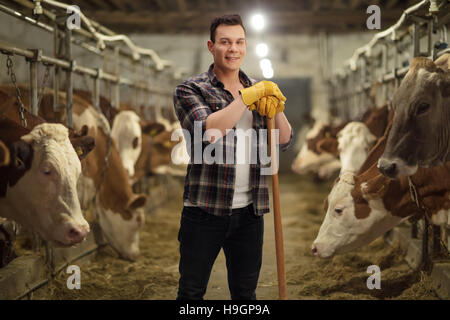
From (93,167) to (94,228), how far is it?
30.4 inches

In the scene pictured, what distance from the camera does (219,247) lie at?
6.75 ft

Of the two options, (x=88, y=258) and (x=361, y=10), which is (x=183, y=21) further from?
(x=88, y=258)

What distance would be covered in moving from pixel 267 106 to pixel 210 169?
34 centimetres

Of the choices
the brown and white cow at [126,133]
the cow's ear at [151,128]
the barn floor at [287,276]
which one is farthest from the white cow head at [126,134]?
the barn floor at [287,276]

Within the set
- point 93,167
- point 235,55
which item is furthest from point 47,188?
point 93,167

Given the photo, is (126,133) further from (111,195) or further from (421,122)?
(421,122)

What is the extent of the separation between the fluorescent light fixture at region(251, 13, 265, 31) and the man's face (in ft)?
24.1

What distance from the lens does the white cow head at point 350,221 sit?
2.62 m

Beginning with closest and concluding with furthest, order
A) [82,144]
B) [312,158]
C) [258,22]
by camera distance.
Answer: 1. [82,144]
2. [312,158]
3. [258,22]

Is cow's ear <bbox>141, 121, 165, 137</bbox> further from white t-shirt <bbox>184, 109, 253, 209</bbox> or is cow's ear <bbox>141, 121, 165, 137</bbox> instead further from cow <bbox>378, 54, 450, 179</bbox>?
cow <bbox>378, 54, 450, 179</bbox>

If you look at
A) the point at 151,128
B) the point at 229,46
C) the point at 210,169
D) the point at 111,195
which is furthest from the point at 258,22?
the point at 210,169

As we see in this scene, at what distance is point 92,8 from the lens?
8.73 m

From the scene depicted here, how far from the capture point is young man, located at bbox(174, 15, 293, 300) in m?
1.95

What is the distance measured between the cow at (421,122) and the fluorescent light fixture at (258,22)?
7239mm
